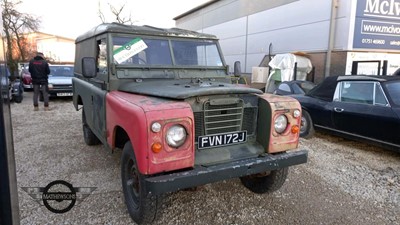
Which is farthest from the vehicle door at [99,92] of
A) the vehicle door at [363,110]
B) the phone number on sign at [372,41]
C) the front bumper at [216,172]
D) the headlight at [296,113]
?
the phone number on sign at [372,41]

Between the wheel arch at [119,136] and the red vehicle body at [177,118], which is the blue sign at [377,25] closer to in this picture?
the red vehicle body at [177,118]

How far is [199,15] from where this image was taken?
2256 cm

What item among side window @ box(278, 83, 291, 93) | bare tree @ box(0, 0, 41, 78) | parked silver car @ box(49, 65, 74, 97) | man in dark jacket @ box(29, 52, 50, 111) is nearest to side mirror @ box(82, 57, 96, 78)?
side window @ box(278, 83, 291, 93)

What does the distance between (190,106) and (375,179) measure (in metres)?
3.14

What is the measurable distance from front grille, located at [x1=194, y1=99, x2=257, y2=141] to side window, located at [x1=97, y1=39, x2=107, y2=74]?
65.7 inches

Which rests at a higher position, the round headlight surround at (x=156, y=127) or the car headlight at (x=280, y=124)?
the round headlight surround at (x=156, y=127)

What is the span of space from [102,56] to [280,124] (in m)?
2.53

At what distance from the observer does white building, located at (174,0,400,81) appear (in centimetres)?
1036

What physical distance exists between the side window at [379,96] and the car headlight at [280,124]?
105 inches

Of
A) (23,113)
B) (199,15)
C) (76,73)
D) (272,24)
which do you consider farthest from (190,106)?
(199,15)

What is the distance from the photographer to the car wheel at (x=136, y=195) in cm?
258

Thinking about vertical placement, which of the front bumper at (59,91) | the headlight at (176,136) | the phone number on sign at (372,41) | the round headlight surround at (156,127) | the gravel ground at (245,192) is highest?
the phone number on sign at (372,41)

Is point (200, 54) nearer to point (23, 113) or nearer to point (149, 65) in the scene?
point (149, 65)

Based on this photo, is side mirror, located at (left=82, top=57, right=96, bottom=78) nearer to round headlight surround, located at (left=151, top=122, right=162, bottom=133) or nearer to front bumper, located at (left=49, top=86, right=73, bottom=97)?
round headlight surround, located at (left=151, top=122, right=162, bottom=133)
